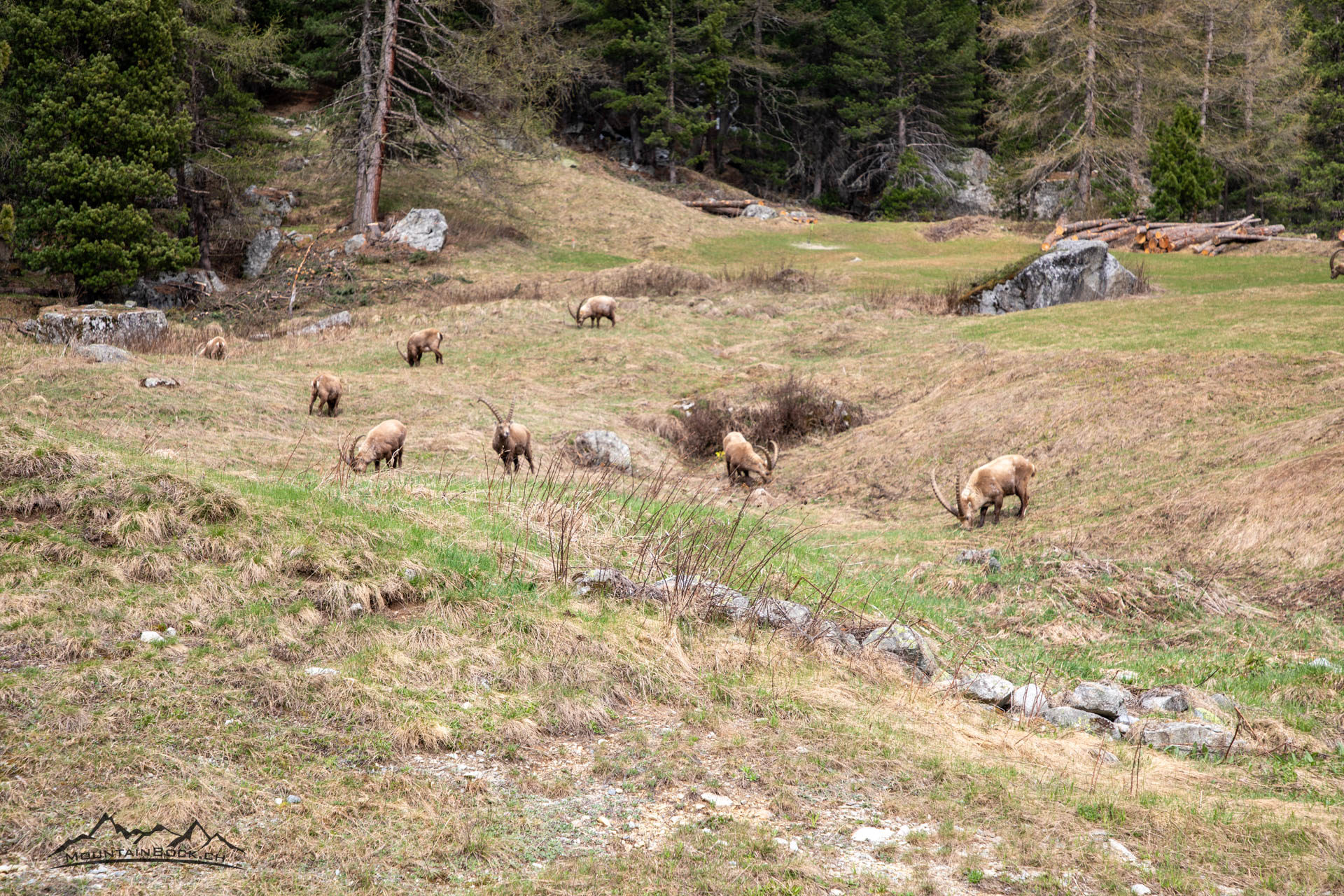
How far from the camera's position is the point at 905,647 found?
7645 millimetres

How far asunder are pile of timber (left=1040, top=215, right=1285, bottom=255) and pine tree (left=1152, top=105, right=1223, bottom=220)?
1.60m

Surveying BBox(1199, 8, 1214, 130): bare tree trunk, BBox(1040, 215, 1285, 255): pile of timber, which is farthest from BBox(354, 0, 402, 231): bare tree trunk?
BBox(1199, 8, 1214, 130): bare tree trunk

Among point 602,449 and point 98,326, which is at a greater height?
point 98,326

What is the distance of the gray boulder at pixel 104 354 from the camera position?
1802 cm

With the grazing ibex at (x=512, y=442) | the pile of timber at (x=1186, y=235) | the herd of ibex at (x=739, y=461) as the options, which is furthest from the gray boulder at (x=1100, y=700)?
the pile of timber at (x=1186, y=235)

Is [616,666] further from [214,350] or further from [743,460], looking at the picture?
[214,350]

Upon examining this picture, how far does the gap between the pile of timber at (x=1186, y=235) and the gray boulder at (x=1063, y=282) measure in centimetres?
556

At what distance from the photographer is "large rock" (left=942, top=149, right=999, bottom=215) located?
55.1 meters

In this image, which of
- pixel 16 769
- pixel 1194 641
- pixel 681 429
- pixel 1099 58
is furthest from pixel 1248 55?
pixel 16 769

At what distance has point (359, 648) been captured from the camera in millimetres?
6414

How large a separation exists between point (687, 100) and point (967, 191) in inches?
642

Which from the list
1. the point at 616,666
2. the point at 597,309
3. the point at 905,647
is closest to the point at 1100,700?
the point at 905,647

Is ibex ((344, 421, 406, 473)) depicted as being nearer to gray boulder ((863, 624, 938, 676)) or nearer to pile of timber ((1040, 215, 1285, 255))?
gray boulder ((863, 624, 938, 676))

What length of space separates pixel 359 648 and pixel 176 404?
432 inches
